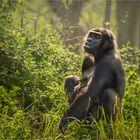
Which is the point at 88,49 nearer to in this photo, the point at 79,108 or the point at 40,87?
the point at 79,108

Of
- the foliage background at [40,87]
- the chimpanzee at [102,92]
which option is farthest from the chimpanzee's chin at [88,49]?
the foliage background at [40,87]

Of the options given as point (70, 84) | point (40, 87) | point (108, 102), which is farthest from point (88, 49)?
point (40, 87)

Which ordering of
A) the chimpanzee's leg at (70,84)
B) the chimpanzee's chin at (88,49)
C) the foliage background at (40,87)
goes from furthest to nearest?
the chimpanzee's leg at (70,84) → the chimpanzee's chin at (88,49) → the foliage background at (40,87)

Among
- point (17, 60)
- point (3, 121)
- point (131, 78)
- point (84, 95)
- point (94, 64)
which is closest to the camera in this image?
point (3, 121)

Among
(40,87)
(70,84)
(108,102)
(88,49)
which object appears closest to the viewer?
(108,102)

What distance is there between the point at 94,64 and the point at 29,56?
4.23 feet

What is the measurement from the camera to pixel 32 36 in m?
10.2

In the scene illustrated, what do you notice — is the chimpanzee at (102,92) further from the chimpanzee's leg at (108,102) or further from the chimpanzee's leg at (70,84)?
the chimpanzee's leg at (70,84)

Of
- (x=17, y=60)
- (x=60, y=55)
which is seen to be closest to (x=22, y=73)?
(x=17, y=60)

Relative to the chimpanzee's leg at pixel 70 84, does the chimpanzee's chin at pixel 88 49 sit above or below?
above

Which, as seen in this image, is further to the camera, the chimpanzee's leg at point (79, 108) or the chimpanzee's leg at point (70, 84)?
the chimpanzee's leg at point (70, 84)

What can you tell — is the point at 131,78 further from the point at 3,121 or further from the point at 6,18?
the point at 3,121

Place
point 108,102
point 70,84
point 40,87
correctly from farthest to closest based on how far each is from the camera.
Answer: point 40,87 → point 70,84 → point 108,102

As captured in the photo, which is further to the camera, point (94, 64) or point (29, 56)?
point (29, 56)
